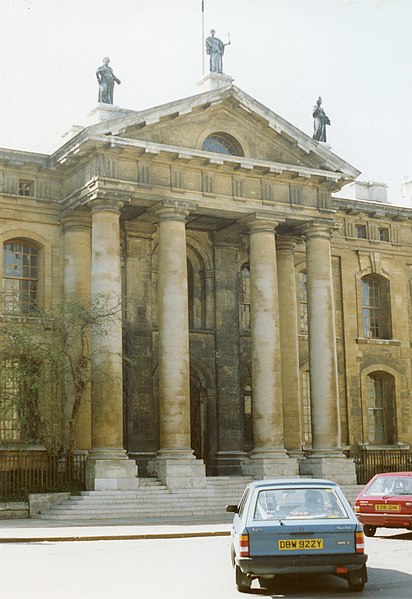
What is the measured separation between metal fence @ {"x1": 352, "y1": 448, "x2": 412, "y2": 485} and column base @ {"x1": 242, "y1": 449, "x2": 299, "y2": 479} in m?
4.26

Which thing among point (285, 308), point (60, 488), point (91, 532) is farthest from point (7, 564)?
point (285, 308)

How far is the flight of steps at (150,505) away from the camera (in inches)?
1064

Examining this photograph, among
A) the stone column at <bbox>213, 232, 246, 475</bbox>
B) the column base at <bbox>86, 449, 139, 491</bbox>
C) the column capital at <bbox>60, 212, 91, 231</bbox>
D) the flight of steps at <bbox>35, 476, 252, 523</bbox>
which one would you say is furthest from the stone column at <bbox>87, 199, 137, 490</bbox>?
the stone column at <bbox>213, 232, 246, 475</bbox>

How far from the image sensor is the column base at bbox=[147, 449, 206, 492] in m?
30.0

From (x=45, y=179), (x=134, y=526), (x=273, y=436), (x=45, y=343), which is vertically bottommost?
(x=134, y=526)

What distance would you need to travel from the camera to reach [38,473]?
2903cm

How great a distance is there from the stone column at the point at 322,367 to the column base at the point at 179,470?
512 centimetres

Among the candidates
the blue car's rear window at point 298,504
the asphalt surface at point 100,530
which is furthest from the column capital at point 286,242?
the blue car's rear window at point 298,504

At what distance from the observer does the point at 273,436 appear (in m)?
32.9

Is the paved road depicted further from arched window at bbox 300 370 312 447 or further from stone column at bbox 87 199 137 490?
arched window at bbox 300 370 312 447

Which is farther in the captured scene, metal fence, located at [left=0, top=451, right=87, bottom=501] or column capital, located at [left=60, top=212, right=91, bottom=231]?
column capital, located at [left=60, top=212, right=91, bottom=231]

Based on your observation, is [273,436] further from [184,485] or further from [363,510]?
[363,510]

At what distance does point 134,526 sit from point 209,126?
1537 centimetres

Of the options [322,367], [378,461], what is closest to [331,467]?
[322,367]
